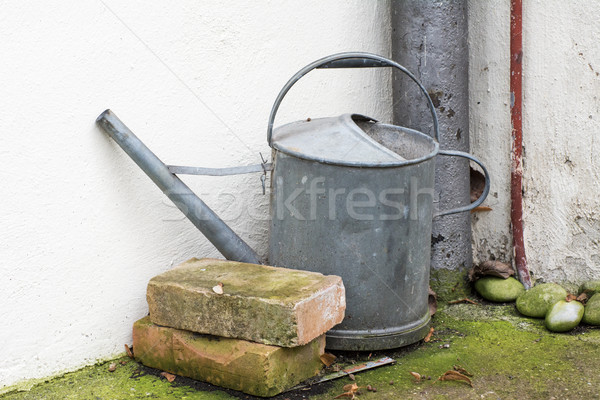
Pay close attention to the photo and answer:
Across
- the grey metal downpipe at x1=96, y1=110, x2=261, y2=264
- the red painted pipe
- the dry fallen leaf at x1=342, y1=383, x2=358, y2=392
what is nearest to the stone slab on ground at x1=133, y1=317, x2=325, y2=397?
the dry fallen leaf at x1=342, y1=383, x2=358, y2=392

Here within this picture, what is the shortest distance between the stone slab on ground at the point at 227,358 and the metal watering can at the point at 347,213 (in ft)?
0.88

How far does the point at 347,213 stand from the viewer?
2.41 m

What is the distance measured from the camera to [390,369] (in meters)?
2.48

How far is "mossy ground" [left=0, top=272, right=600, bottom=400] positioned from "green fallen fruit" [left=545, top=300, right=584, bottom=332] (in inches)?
1.6

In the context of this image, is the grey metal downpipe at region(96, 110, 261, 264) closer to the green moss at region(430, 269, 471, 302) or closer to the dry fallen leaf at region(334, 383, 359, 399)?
the dry fallen leaf at region(334, 383, 359, 399)

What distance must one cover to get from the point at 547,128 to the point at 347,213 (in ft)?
3.76

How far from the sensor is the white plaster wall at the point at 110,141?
7.18 ft

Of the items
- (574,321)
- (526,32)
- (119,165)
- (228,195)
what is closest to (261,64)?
(228,195)

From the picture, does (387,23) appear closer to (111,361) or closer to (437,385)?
(437,385)

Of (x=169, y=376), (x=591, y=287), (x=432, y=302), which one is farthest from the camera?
(x=432, y=302)

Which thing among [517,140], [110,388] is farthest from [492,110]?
[110,388]

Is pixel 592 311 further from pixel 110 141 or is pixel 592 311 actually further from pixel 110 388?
pixel 110 141

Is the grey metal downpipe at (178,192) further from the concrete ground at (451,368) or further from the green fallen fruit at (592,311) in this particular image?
the green fallen fruit at (592,311)

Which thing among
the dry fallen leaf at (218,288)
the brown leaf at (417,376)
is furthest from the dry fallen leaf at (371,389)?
the dry fallen leaf at (218,288)
